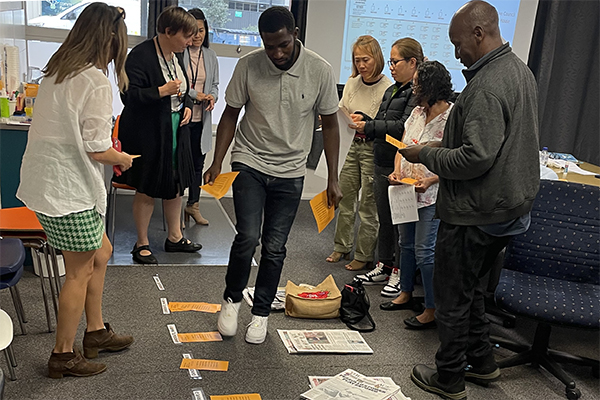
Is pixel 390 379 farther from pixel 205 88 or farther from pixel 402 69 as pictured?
pixel 205 88

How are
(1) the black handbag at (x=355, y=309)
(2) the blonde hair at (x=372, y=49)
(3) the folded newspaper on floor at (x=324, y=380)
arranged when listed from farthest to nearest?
(2) the blonde hair at (x=372, y=49) < (1) the black handbag at (x=355, y=309) < (3) the folded newspaper on floor at (x=324, y=380)

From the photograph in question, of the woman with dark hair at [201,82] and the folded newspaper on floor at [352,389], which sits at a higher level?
the woman with dark hair at [201,82]

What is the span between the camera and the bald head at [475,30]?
6.56 ft

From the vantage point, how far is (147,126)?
3402mm

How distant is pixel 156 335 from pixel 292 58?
139cm

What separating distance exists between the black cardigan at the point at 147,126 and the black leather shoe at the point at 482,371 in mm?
2009

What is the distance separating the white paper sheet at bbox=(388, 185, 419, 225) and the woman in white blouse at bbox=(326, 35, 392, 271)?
734mm

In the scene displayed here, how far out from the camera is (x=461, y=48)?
81.7 inches

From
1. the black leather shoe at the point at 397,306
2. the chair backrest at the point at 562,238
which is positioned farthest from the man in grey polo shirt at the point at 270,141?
the chair backrest at the point at 562,238

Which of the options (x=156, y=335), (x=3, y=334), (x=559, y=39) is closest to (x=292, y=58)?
(x=156, y=335)

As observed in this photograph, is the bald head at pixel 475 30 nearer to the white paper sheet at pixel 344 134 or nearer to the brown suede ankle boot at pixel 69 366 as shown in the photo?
the white paper sheet at pixel 344 134

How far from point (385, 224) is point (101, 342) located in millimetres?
1795

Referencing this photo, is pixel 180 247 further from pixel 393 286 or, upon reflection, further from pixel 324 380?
pixel 324 380

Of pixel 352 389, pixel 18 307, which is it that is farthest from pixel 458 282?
pixel 18 307
